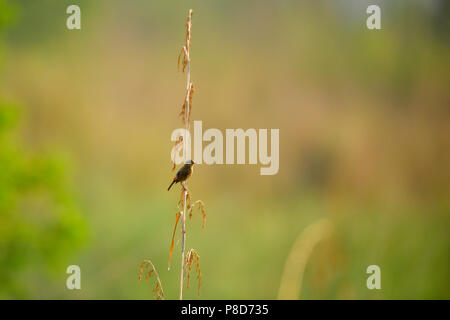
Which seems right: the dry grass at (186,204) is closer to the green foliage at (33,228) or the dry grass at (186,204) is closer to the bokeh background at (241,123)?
the green foliage at (33,228)

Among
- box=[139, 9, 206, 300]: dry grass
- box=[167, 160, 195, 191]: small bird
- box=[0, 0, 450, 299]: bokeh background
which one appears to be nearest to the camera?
box=[139, 9, 206, 300]: dry grass

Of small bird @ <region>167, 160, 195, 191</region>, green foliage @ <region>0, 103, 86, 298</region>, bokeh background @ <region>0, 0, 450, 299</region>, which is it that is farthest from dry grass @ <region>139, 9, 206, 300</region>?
bokeh background @ <region>0, 0, 450, 299</region>

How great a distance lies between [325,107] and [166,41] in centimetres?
253

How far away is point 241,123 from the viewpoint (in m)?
6.48

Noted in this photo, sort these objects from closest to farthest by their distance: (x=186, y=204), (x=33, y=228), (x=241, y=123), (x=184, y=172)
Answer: (x=186, y=204), (x=184, y=172), (x=33, y=228), (x=241, y=123)

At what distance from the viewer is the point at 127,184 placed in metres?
6.40

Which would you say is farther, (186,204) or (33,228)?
(33,228)

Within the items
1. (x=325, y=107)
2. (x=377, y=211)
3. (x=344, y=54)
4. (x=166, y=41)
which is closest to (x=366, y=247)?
(x=377, y=211)

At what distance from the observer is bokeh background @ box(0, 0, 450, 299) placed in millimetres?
6109

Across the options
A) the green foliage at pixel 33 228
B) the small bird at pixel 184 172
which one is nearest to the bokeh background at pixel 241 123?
the green foliage at pixel 33 228

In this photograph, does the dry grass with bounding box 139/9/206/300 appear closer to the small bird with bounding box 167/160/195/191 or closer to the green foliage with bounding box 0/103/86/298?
the small bird with bounding box 167/160/195/191

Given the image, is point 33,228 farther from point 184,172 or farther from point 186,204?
point 186,204

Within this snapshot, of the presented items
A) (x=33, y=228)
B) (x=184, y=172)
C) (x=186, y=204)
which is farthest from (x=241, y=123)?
(x=186, y=204)

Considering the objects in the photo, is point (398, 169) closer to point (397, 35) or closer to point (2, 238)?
point (397, 35)
